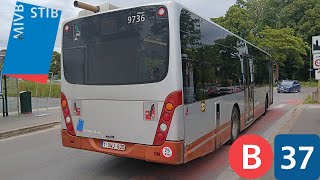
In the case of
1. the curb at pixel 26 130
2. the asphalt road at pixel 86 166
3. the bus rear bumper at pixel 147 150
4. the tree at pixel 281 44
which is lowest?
the asphalt road at pixel 86 166

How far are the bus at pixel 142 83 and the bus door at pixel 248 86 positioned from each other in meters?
3.31

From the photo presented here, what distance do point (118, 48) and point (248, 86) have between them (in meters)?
5.96

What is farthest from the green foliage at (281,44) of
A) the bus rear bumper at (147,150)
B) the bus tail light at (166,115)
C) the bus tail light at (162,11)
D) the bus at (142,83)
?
the bus tail light at (166,115)

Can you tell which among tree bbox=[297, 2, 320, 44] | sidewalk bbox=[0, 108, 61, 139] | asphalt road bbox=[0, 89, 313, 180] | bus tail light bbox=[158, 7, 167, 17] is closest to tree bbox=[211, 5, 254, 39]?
tree bbox=[297, 2, 320, 44]

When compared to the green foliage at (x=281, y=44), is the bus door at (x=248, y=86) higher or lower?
lower

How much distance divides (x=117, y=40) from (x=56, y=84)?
26025 millimetres

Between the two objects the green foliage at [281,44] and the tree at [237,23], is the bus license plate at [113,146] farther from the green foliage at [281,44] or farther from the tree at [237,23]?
the green foliage at [281,44]

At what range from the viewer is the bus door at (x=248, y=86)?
993 cm

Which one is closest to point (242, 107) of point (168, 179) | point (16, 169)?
point (168, 179)

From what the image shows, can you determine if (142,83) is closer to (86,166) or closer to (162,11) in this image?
(162,11)

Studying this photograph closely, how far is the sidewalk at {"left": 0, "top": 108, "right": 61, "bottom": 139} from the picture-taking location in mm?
10690

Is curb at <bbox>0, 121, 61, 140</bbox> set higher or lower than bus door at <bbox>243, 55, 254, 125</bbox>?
lower

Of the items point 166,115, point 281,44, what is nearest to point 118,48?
point 166,115

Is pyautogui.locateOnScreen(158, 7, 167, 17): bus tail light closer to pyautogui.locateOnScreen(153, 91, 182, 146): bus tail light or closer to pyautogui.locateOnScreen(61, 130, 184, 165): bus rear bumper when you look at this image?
pyautogui.locateOnScreen(153, 91, 182, 146): bus tail light
